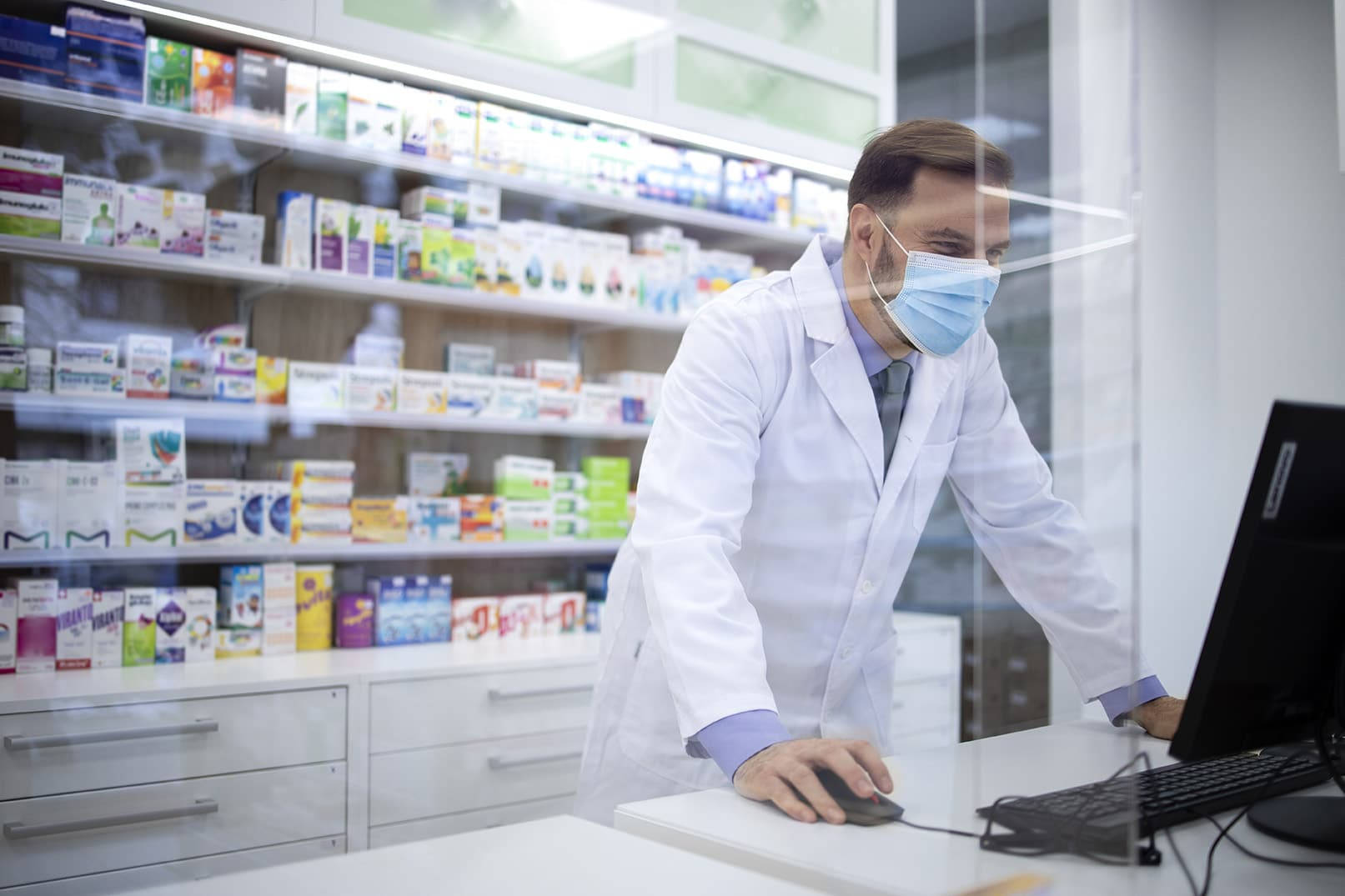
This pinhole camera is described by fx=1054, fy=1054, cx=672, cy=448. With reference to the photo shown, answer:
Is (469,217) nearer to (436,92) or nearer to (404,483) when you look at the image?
(436,92)

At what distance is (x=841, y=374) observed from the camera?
163cm

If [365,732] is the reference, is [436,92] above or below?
above

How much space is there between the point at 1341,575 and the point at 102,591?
7.17ft

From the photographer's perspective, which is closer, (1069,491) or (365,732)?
(1069,491)

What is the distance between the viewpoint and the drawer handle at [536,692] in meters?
2.51

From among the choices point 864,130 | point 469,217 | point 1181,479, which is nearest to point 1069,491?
point 1181,479

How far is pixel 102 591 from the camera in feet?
7.20

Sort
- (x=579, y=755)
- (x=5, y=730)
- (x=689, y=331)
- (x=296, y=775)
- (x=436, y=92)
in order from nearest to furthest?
(x=689, y=331) < (x=5, y=730) < (x=296, y=775) < (x=579, y=755) < (x=436, y=92)

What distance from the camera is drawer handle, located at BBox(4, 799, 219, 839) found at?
69.9 inches

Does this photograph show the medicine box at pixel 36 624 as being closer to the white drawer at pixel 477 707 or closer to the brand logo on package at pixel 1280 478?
the white drawer at pixel 477 707

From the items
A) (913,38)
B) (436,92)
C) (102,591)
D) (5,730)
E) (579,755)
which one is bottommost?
(579,755)

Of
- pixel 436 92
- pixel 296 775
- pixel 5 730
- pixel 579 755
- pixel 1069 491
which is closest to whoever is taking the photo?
pixel 1069 491

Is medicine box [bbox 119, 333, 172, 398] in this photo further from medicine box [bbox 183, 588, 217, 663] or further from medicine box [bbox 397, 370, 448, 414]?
medicine box [bbox 397, 370, 448, 414]

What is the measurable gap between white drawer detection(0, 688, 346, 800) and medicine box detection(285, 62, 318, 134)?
1337 millimetres
